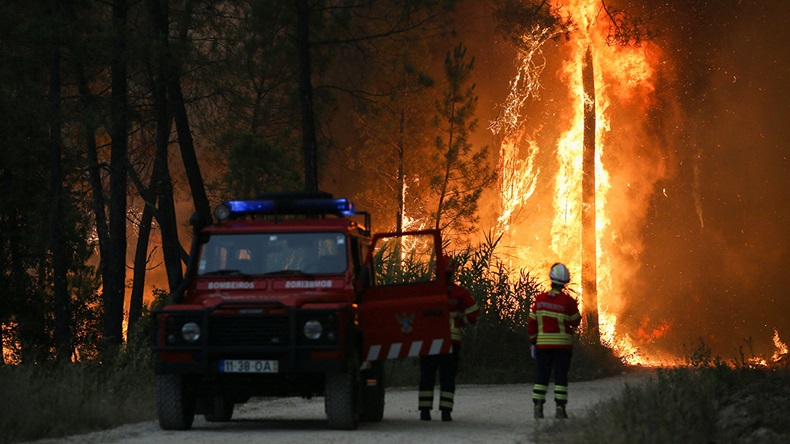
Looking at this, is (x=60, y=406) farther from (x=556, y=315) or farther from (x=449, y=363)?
(x=556, y=315)

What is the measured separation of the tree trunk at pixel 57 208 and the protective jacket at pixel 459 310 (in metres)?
12.5

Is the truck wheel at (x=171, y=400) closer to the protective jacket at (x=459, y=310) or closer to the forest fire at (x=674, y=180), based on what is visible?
the protective jacket at (x=459, y=310)

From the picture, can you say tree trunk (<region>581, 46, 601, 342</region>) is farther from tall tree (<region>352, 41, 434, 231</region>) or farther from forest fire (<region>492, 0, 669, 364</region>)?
tall tree (<region>352, 41, 434, 231</region>)

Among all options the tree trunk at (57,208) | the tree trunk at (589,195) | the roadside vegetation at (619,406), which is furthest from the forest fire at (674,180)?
the roadside vegetation at (619,406)

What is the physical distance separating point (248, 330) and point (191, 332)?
0.67 meters

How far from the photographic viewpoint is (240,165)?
36.2 meters

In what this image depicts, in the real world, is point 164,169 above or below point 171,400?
above

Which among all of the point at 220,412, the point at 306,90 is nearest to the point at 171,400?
the point at 220,412

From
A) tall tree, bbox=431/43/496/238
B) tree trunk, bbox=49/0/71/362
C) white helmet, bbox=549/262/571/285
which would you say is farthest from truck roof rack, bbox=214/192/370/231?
tall tree, bbox=431/43/496/238

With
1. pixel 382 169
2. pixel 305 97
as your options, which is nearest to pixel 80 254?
pixel 305 97

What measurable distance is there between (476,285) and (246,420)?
10.8 meters

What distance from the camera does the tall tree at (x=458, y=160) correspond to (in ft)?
157

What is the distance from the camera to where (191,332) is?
14930 mm

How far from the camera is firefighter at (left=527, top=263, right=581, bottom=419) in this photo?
54.3 feet
